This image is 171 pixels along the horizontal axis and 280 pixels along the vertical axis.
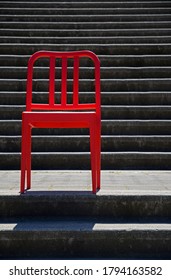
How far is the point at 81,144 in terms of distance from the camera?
13.0 feet

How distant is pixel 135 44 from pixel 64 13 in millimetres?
1956

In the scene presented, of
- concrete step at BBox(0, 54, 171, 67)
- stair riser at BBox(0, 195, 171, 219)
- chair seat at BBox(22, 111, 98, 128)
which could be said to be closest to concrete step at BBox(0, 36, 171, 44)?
concrete step at BBox(0, 54, 171, 67)

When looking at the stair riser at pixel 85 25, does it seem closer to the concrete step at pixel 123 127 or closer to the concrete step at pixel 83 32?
the concrete step at pixel 83 32

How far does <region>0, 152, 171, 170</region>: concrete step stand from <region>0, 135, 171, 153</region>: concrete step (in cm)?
19

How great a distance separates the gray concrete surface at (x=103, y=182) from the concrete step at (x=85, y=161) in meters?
0.14

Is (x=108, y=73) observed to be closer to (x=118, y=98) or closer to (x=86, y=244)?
(x=118, y=98)

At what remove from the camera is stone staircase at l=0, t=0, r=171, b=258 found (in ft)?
7.87

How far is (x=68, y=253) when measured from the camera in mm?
2406

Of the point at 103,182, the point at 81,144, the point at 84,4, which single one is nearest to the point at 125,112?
the point at 81,144

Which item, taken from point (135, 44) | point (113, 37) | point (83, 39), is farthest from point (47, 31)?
point (135, 44)

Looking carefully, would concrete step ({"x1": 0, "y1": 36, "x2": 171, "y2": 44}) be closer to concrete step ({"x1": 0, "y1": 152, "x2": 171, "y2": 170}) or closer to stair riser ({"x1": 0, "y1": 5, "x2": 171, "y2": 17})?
stair riser ({"x1": 0, "y1": 5, "x2": 171, "y2": 17})
